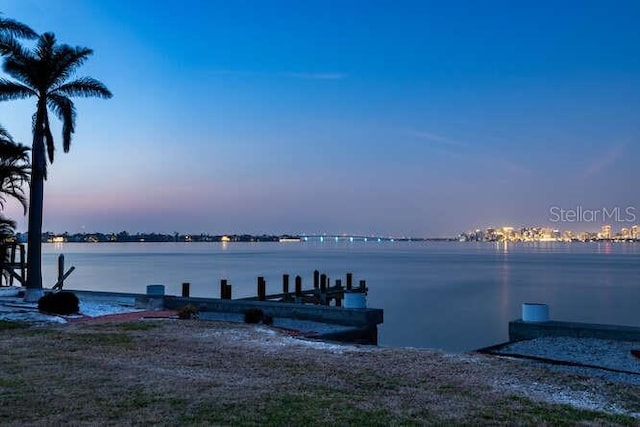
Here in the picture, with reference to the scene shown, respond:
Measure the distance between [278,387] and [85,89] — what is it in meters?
18.3

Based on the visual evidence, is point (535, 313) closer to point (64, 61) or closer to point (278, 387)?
point (278, 387)

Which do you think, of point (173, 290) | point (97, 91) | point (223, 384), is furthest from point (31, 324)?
point (173, 290)

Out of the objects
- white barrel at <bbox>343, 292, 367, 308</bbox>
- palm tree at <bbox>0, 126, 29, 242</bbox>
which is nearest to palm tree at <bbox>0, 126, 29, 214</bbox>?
palm tree at <bbox>0, 126, 29, 242</bbox>

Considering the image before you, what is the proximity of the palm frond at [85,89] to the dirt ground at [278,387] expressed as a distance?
12.8 m

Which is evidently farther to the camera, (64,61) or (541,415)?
(64,61)

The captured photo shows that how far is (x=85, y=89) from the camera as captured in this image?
2309 centimetres

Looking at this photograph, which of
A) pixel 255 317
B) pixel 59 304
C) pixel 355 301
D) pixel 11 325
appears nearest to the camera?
pixel 11 325

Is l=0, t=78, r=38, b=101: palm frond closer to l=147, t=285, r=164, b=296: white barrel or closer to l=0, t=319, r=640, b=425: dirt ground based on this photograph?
l=147, t=285, r=164, b=296: white barrel

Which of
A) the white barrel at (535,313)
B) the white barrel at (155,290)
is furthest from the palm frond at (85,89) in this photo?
the white barrel at (535,313)

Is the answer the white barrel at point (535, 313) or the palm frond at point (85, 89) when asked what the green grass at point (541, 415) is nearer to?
the white barrel at point (535, 313)

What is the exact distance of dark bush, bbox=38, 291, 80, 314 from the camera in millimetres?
17722

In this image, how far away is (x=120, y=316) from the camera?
688 inches

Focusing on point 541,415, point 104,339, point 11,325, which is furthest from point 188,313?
point 541,415

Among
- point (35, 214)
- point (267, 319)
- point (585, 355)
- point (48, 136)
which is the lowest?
point (585, 355)
